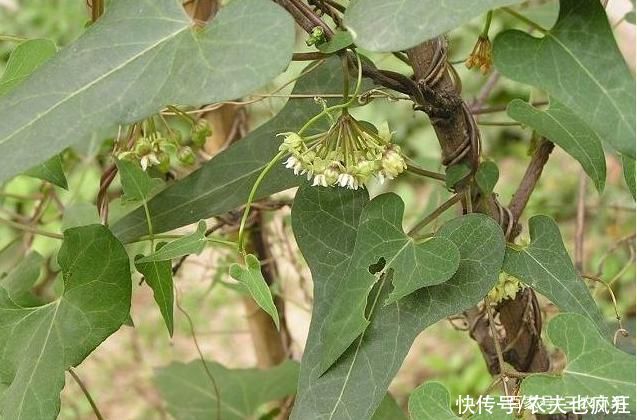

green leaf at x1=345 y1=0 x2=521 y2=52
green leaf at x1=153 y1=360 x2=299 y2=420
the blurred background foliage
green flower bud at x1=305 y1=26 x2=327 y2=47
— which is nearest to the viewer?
green leaf at x1=345 y1=0 x2=521 y2=52

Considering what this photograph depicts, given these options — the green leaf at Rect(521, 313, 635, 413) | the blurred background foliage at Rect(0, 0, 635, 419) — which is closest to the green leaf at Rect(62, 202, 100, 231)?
the green leaf at Rect(521, 313, 635, 413)

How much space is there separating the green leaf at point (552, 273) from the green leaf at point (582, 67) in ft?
0.53

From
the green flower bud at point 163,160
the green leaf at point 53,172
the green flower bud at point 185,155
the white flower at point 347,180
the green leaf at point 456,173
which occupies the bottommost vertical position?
the green flower bud at point 185,155

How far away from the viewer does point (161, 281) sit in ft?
2.30

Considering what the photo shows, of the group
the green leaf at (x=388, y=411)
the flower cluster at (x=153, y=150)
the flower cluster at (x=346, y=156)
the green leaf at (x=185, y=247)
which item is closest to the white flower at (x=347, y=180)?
the flower cluster at (x=346, y=156)

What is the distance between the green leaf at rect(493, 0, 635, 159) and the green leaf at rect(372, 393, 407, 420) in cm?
42

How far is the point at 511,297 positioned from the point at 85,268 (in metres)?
0.34

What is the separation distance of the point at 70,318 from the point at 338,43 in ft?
1.00

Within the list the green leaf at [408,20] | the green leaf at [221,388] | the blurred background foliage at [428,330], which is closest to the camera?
the green leaf at [408,20]

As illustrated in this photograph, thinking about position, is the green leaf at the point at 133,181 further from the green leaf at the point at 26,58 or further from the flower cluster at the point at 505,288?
the flower cluster at the point at 505,288

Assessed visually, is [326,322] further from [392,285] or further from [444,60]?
[444,60]

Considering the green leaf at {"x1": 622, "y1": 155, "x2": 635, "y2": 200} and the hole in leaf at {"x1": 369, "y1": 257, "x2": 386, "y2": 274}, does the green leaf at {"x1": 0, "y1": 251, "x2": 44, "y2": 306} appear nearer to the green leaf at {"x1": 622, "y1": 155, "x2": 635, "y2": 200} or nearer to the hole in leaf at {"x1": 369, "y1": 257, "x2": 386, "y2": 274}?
the hole in leaf at {"x1": 369, "y1": 257, "x2": 386, "y2": 274}

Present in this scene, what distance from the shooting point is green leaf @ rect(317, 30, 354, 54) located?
0.56 metres

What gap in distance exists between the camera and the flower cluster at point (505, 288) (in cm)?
71
